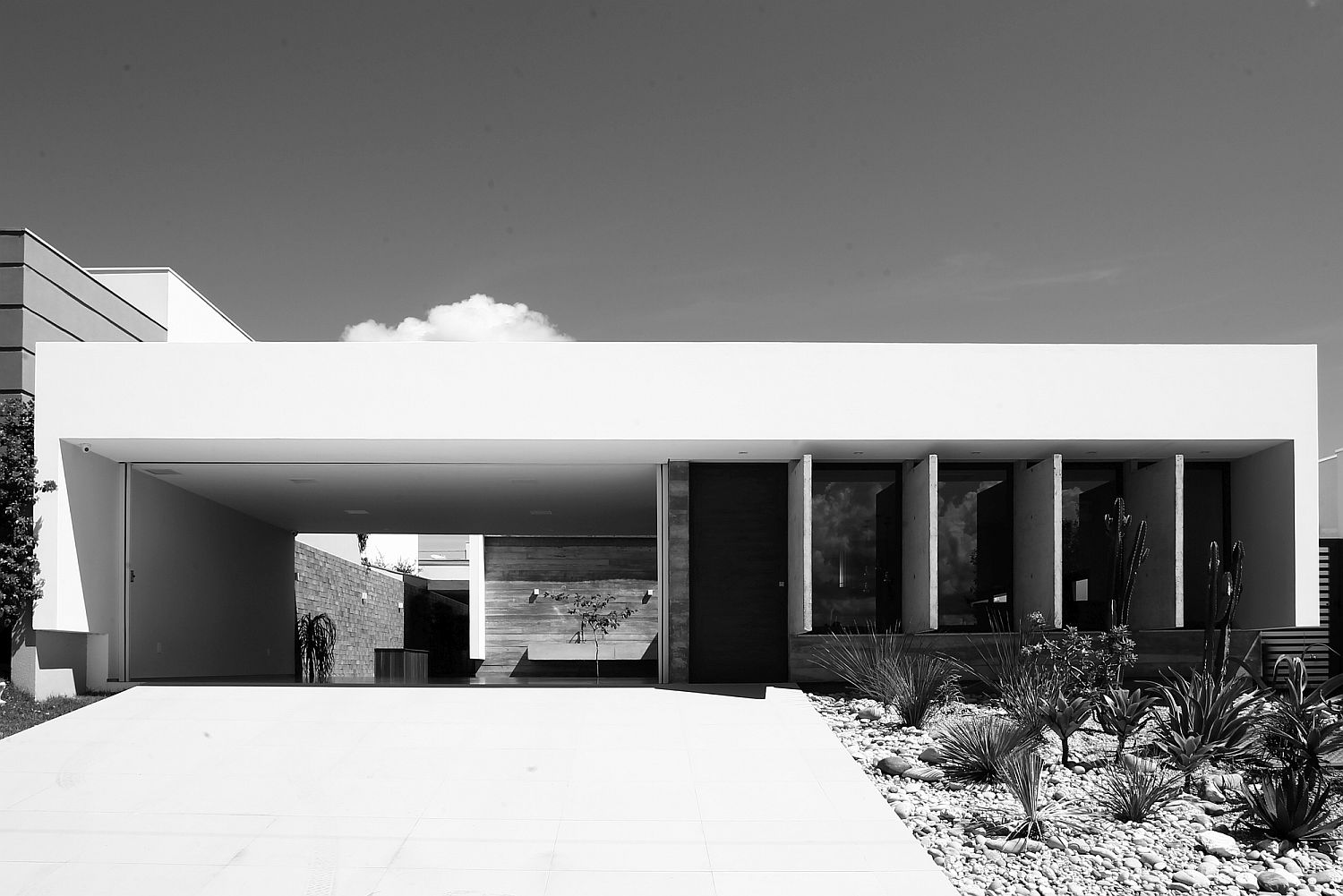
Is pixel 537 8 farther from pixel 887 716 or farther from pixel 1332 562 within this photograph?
pixel 1332 562

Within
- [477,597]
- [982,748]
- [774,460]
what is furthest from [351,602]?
[982,748]

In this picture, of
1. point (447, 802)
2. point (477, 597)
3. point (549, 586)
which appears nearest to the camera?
point (447, 802)

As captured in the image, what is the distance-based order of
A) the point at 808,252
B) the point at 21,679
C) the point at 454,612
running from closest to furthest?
1. the point at 21,679
2. the point at 808,252
3. the point at 454,612

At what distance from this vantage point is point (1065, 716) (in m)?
7.87

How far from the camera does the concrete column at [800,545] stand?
1080 centimetres

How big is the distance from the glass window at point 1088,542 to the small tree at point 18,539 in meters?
10.8

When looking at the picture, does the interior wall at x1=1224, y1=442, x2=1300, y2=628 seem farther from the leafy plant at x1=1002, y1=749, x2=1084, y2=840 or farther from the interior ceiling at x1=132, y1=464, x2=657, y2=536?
the interior ceiling at x1=132, y1=464, x2=657, y2=536

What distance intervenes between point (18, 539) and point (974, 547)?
998cm

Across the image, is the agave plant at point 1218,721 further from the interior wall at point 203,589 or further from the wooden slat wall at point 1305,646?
the interior wall at point 203,589

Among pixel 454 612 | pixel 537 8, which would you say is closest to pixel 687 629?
pixel 537 8

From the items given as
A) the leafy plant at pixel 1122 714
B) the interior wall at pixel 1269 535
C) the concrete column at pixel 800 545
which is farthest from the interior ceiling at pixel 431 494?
the interior wall at pixel 1269 535

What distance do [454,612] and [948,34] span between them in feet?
68.2

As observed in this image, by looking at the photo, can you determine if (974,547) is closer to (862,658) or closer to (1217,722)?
(862,658)

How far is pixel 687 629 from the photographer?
11742 mm
